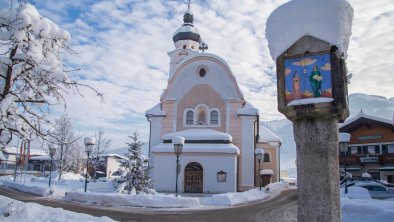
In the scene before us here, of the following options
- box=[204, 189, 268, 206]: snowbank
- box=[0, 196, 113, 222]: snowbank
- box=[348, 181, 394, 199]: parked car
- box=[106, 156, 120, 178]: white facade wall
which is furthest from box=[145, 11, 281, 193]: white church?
box=[106, 156, 120, 178]: white facade wall

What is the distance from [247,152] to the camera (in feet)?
100

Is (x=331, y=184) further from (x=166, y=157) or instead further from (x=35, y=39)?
(x=166, y=157)

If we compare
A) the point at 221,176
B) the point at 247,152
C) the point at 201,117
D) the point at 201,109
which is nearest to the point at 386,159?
the point at 247,152

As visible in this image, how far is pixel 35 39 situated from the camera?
7.06 metres

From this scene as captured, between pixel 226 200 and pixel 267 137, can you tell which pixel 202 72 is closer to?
pixel 267 137

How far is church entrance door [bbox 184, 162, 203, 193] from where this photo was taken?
89.8ft

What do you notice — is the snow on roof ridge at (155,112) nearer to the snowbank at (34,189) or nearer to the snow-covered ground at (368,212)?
the snowbank at (34,189)

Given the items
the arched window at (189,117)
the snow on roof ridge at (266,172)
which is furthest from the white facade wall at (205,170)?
the snow on roof ridge at (266,172)

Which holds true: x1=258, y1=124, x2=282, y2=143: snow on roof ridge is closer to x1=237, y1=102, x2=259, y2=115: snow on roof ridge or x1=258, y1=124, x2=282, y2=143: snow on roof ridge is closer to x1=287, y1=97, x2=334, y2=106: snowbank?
x1=237, y1=102, x2=259, y2=115: snow on roof ridge

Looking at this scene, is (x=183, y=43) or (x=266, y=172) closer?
(x=266, y=172)

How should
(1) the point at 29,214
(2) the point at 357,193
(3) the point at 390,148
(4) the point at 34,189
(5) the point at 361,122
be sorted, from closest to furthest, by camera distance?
(1) the point at 29,214, (2) the point at 357,193, (4) the point at 34,189, (3) the point at 390,148, (5) the point at 361,122

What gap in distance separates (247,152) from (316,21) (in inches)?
1062

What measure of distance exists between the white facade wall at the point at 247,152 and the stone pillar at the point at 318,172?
85.8ft

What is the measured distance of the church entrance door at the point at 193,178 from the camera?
27.4 meters
